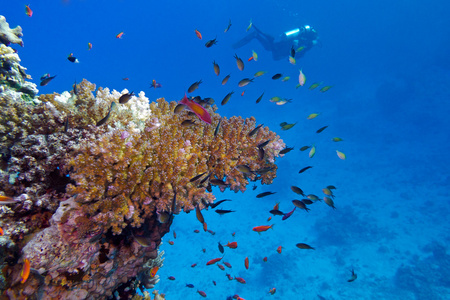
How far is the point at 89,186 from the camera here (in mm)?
2689

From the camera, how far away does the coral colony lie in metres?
2.48

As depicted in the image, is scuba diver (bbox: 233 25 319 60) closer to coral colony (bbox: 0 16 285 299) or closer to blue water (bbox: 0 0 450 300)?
blue water (bbox: 0 0 450 300)

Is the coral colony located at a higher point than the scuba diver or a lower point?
lower

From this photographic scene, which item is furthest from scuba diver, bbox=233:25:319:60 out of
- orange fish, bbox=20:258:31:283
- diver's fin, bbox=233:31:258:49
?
orange fish, bbox=20:258:31:283

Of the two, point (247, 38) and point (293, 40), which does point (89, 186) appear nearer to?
point (293, 40)

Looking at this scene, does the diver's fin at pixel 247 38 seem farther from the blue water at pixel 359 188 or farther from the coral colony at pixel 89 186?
the coral colony at pixel 89 186

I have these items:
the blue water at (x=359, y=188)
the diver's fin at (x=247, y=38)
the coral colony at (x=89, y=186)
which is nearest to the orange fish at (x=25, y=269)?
the coral colony at (x=89, y=186)

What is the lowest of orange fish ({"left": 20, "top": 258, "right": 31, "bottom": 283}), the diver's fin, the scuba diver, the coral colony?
orange fish ({"left": 20, "top": 258, "right": 31, "bottom": 283})

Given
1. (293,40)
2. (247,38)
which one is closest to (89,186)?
(293,40)

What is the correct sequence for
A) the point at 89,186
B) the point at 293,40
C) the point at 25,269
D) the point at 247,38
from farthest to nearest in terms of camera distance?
the point at 247,38
the point at 293,40
the point at 89,186
the point at 25,269

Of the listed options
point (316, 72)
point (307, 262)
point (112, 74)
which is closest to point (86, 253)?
point (307, 262)

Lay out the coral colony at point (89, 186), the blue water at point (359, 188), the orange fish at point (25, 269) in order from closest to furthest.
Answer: the orange fish at point (25, 269), the coral colony at point (89, 186), the blue water at point (359, 188)

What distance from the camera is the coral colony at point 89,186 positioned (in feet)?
8.14

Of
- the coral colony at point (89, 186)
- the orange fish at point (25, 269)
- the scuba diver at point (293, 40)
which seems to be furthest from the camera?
the scuba diver at point (293, 40)
